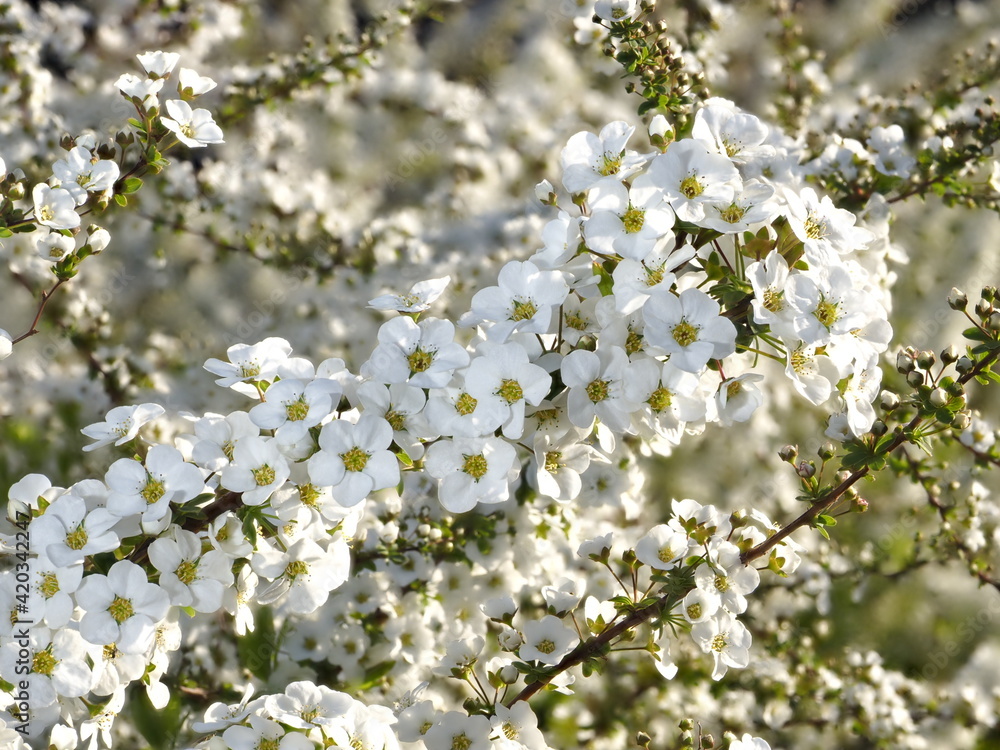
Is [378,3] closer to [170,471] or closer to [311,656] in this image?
[311,656]

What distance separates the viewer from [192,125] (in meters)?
1.86

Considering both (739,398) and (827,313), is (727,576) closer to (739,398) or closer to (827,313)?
(739,398)

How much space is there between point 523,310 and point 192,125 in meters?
0.97

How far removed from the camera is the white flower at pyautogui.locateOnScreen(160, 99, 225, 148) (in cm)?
180

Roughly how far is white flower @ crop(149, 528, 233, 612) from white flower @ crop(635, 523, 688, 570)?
84 cm

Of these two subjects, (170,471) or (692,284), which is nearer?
(170,471)

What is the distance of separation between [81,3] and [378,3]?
1.69 meters

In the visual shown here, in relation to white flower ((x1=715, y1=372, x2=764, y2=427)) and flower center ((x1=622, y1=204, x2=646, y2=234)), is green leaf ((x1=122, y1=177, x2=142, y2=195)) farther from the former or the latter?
white flower ((x1=715, y1=372, x2=764, y2=427))

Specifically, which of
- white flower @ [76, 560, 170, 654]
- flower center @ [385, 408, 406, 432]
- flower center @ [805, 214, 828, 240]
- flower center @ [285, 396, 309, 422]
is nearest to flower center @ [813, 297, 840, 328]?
flower center @ [805, 214, 828, 240]

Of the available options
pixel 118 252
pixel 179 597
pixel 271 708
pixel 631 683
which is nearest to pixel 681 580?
pixel 271 708

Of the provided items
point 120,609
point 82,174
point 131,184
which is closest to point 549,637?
point 120,609

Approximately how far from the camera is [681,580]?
1.56 m

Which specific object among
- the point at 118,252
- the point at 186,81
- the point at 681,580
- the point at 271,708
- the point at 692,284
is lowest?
the point at 118,252

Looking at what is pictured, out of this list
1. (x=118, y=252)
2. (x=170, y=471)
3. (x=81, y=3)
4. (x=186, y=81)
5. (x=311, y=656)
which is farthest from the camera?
(x=81, y=3)
